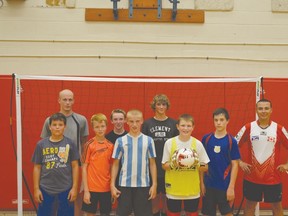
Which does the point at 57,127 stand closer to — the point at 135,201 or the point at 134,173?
the point at 134,173

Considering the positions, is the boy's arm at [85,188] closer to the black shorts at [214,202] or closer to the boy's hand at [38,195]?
the boy's hand at [38,195]

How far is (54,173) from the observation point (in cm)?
456

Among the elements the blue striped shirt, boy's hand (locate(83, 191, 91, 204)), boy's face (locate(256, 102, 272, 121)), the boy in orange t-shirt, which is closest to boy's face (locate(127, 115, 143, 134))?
the blue striped shirt

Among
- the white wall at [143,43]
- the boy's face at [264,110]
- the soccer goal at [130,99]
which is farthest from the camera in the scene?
the white wall at [143,43]

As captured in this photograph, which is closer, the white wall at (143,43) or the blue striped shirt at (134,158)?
the blue striped shirt at (134,158)

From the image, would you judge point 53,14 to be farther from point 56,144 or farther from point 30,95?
point 56,144

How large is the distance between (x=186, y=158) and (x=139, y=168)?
0.56 meters

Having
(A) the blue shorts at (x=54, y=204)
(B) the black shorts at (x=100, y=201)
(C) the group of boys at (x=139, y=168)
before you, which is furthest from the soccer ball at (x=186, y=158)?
(A) the blue shorts at (x=54, y=204)

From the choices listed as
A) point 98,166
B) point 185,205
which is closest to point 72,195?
point 98,166

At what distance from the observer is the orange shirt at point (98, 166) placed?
4.68 metres

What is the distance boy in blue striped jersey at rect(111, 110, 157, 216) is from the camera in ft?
15.1

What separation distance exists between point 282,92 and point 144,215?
2942 mm

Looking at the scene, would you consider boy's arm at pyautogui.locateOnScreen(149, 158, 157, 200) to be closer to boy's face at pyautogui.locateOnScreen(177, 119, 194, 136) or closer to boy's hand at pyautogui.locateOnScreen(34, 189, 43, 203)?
boy's face at pyautogui.locateOnScreen(177, 119, 194, 136)

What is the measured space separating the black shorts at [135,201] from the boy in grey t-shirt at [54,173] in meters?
0.55
